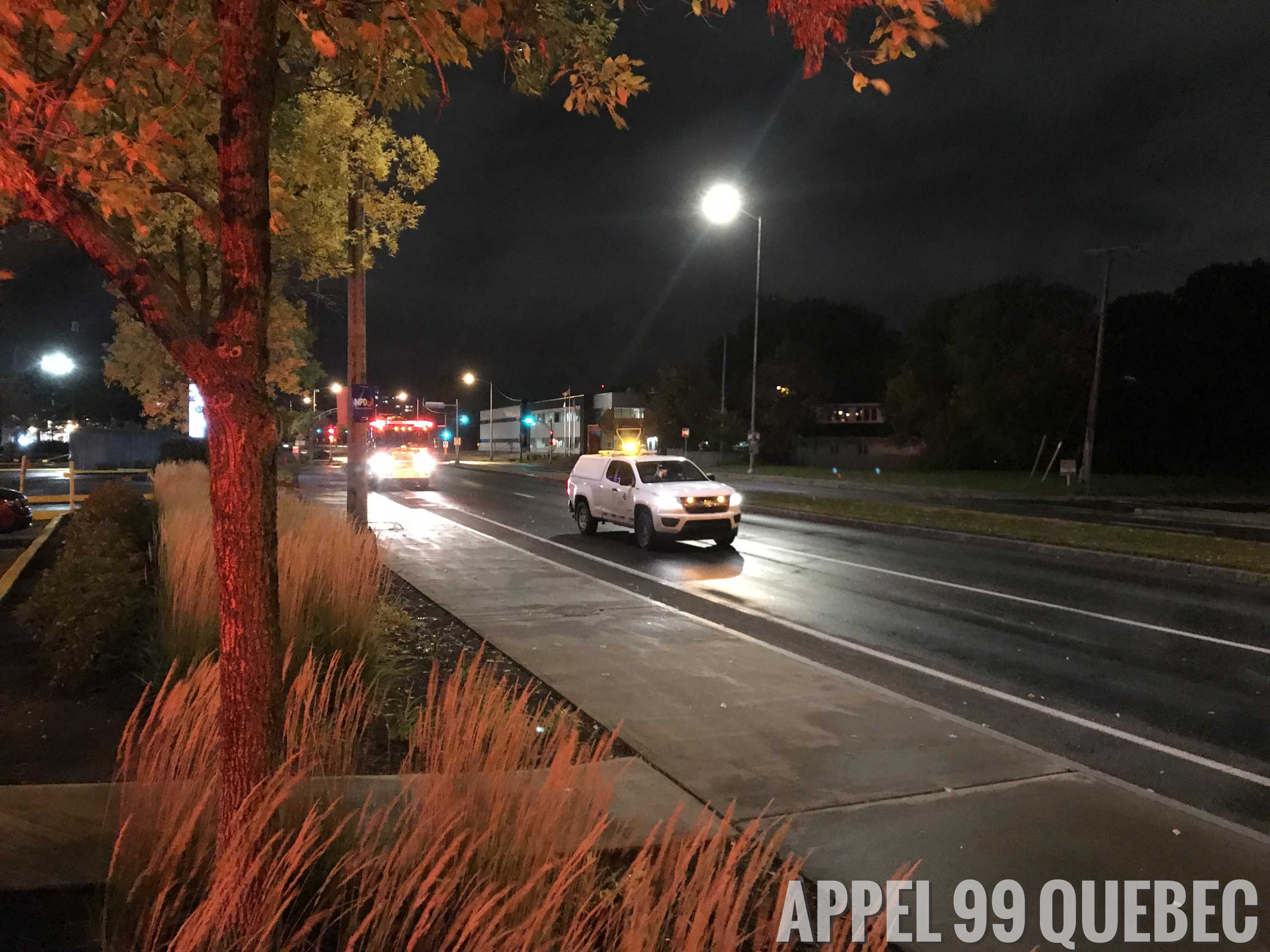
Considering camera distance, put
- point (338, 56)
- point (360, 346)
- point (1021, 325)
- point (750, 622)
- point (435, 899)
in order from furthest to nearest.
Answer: point (1021, 325) → point (360, 346) → point (750, 622) → point (338, 56) → point (435, 899)

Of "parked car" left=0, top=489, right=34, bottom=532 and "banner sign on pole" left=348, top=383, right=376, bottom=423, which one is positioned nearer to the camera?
"banner sign on pole" left=348, top=383, right=376, bottom=423

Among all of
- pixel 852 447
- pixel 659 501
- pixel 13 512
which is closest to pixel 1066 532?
pixel 659 501

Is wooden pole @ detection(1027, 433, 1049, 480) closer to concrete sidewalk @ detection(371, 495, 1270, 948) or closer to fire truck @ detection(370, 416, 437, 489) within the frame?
fire truck @ detection(370, 416, 437, 489)

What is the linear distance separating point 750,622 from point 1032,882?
612 centimetres

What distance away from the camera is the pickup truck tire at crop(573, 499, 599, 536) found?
19.1 metres

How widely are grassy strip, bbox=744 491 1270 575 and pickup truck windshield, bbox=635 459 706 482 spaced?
5.83m

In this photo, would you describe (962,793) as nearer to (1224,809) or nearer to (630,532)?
(1224,809)

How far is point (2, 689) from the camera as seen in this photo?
21.4 ft

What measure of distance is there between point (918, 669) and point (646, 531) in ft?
28.5

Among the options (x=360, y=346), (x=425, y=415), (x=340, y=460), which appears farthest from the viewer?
(x=340, y=460)

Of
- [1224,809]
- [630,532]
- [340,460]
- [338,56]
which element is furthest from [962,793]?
[340,460]

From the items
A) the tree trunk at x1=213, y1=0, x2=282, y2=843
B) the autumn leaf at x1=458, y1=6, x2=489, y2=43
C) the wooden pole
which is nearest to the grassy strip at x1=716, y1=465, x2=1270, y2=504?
the wooden pole

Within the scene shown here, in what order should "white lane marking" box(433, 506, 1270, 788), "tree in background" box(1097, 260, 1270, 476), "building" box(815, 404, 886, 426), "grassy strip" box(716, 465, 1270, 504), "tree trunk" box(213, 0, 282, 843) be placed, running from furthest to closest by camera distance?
"building" box(815, 404, 886, 426) → "tree in background" box(1097, 260, 1270, 476) → "grassy strip" box(716, 465, 1270, 504) → "white lane marking" box(433, 506, 1270, 788) → "tree trunk" box(213, 0, 282, 843)

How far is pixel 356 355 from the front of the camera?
563 inches
